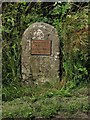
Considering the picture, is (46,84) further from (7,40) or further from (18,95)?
(7,40)

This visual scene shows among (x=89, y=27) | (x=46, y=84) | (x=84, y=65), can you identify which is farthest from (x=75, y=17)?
(x=46, y=84)

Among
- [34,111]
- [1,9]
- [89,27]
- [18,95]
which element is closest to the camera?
[34,111]

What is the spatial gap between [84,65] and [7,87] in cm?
127

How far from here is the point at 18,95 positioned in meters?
5.59

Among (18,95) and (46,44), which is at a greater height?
(46,44)

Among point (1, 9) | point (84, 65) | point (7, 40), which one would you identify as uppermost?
point (1, 9)

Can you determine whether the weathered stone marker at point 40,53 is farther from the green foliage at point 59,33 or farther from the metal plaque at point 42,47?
the green foliage at point 59,33

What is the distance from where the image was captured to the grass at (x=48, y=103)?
464 cm

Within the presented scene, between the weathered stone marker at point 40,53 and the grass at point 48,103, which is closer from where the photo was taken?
the grass at point 48,103

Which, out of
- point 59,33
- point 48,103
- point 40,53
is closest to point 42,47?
point 40,53

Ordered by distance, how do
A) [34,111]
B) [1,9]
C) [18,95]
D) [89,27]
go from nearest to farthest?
[34,111]
[18,95]
[89,27]
[1,9]

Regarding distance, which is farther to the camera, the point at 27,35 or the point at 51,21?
the point at 51,21

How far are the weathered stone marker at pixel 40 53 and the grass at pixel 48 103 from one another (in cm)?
42

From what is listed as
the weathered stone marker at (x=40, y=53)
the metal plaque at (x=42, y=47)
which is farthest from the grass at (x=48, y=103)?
the metal plaque at (x=42, y=47)
